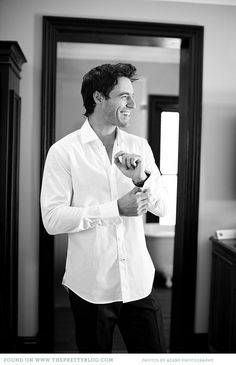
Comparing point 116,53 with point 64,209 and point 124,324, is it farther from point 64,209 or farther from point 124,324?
point 124,324

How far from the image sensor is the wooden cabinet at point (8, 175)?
1143 millimetres

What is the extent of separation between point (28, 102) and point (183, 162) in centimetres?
50

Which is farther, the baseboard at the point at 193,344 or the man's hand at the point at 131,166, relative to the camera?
the baseboard at the point at 193,344

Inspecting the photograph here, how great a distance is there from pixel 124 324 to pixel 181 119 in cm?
63

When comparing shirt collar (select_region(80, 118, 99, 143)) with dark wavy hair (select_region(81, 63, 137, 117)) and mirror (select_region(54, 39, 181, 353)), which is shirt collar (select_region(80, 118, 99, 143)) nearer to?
dark wavy hair (select_region(81, 63, 137, 117))

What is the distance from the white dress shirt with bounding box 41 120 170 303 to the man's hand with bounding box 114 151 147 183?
0.04 metres

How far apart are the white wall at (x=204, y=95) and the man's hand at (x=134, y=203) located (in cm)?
43

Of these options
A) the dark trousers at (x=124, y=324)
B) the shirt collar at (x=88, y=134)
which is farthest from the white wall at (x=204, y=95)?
the dark trousers at (x=124, y=324)

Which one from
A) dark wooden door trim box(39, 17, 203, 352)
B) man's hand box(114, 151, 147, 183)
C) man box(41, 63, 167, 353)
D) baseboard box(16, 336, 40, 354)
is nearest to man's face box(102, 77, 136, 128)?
man box(41, 63, 167, 353)

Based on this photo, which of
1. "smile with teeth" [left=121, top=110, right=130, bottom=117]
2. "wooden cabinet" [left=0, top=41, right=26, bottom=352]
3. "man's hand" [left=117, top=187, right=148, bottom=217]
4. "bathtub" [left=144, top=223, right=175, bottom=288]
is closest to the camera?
"man's hand" [left=117, top=187, right=148, bottom=217]

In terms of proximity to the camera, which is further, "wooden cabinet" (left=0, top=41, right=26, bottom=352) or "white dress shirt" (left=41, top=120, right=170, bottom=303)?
"wooden cabinet" (left=0, top=41, right=26, bottom=352)

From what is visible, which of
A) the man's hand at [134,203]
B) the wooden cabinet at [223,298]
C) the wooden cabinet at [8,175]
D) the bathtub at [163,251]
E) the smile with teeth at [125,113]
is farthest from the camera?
the bathtub at [163,251]

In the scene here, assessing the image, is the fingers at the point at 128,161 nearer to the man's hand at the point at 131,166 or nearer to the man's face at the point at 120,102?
the man's hand at the point at 131,166

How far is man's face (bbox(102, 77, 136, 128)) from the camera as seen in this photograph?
0.98 metres
